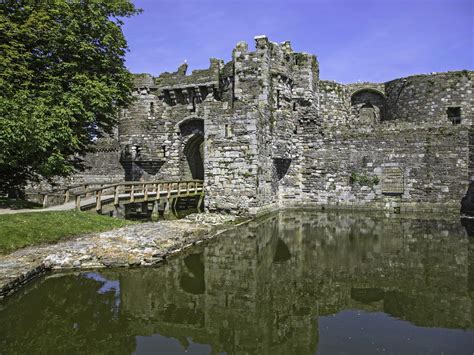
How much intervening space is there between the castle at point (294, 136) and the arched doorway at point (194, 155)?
0.27 ft

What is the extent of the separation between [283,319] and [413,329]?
183 cm

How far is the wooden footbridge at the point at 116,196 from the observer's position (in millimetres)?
14188

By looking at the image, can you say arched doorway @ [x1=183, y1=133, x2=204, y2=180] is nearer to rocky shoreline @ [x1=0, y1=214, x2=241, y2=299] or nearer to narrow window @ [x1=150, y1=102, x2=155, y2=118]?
narrow window @ [x1=150, y1=102, x2=155, y2=118]

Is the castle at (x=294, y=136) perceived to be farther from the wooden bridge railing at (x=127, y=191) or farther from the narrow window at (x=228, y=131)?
the wooden bridge railing at (x=127, y=191)

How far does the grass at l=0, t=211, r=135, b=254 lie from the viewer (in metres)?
9.34

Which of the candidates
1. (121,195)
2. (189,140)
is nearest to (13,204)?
(121,195)

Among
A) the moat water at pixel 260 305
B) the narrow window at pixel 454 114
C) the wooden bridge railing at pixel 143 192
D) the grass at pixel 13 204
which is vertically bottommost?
the moat water at pixel 260 305

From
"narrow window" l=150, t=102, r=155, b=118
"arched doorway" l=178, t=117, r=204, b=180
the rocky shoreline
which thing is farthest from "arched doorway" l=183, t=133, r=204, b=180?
the rocky shoreline

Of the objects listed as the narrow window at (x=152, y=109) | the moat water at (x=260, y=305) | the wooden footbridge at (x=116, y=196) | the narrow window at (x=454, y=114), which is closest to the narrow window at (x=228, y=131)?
the wooden footbridge at (x=116, y=196)

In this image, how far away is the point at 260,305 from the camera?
6.25 meters

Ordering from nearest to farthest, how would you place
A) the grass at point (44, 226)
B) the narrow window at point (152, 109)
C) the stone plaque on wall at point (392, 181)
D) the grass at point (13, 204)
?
the grass at point (44, 226), the grass at point (13, 204), the stone plaque on wall at point (392, 181), the narrow window at point (152, 109)

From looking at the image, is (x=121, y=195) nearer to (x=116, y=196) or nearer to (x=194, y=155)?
(x=116, y=196)

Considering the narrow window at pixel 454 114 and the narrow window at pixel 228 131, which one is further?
the narrow window at pixel 454 114

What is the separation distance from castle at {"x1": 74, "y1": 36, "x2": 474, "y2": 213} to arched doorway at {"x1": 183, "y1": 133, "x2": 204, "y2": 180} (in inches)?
3.2
